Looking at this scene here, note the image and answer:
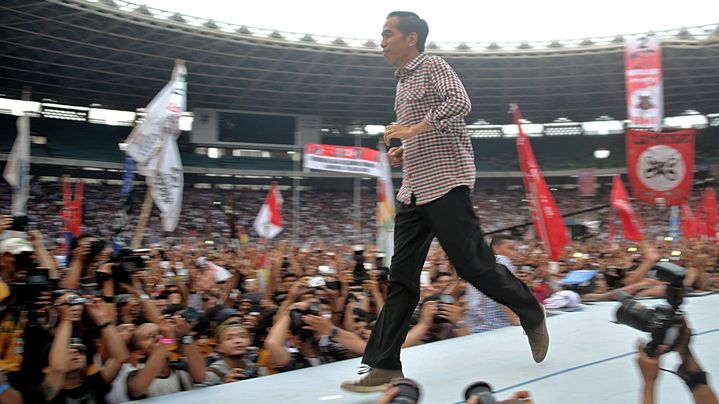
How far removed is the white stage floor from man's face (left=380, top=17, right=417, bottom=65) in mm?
1102

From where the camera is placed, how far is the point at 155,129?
6715mm

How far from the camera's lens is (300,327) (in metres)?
3.42

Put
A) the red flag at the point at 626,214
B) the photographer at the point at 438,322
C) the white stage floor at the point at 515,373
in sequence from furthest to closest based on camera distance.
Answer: the red flag at the point at 626,214 → the photographer at the point at 438,322 → the white stage floor at the point at 515,373

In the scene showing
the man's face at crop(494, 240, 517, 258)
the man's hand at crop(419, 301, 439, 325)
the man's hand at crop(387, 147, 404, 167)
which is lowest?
the man's hand at crop(419, 301, 439, 325)

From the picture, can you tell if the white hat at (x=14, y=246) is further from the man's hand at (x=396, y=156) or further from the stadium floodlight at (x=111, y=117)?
the stadium floodlight at (x=111, y=117)

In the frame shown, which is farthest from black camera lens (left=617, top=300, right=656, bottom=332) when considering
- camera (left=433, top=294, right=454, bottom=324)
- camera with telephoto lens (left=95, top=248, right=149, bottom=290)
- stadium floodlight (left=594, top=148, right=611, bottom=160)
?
stadium floodlight (left=594, top=148, right=611, bottom=160)

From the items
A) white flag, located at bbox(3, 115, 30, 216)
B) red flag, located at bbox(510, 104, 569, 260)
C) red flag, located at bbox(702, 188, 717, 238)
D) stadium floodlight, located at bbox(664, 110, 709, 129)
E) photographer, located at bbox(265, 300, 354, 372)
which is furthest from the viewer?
stadium floodlight, located at bbox(664, 110, 709, 129)

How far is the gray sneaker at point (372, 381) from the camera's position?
1.92m

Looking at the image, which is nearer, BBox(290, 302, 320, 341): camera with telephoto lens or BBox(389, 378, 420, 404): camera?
BBox(389, 378, 420, 404): camera

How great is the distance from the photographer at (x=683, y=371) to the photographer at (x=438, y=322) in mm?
1903

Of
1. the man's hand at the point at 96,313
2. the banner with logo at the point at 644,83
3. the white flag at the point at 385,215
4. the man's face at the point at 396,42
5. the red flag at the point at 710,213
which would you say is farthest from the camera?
the red flag at the point at 710,213

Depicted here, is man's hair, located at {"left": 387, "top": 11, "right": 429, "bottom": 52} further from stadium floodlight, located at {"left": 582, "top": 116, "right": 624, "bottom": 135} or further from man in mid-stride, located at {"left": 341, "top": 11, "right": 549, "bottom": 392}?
stadium floodlight, located at {"left": 582, "top": 116, "right": 624, "bottom": 135}

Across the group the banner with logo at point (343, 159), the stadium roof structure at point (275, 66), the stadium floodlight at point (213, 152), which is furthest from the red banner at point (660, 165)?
the stadium floodlight at point (213, 152)

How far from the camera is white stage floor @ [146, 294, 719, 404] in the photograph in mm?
1832
